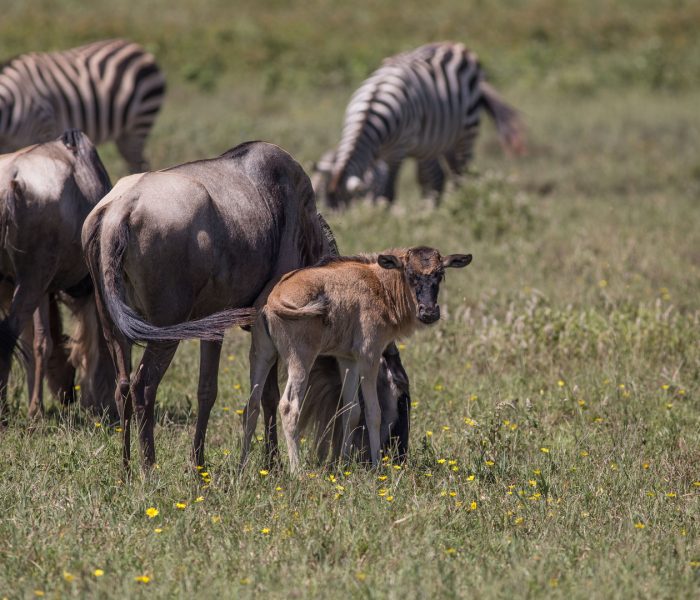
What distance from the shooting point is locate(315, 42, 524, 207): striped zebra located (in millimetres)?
13797

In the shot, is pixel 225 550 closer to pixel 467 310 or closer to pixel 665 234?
pixel 467 310

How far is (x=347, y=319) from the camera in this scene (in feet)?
19.9

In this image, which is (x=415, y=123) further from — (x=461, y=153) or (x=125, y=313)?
(x=125, y=313)

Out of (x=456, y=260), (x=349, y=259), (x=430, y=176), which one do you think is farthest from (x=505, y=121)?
(x=456, y=260)

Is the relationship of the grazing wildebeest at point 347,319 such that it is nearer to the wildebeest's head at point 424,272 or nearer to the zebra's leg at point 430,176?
the wildebeest's head at point 424,272

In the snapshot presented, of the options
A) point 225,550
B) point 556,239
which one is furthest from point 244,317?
point 556,239

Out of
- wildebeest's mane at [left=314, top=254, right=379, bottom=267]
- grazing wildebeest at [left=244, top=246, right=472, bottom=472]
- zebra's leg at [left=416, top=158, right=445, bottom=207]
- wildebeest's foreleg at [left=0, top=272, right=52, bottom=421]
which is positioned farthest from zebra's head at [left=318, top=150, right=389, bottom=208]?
grazing wildebeest at [left=244, top=246, right=472, bottom=472]

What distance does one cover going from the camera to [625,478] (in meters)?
6.00

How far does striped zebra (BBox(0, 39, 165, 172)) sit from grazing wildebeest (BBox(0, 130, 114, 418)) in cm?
592

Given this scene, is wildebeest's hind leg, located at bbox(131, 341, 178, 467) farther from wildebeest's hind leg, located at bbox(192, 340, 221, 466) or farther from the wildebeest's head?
the wildebeest's head

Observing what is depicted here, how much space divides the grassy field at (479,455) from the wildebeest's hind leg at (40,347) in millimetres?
147

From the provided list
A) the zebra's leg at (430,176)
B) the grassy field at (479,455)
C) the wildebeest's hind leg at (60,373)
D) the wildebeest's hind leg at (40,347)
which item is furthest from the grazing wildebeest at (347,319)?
the zebra's leg at (430,176)

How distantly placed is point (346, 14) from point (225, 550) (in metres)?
29.3

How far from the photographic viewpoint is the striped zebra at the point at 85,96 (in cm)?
1311
